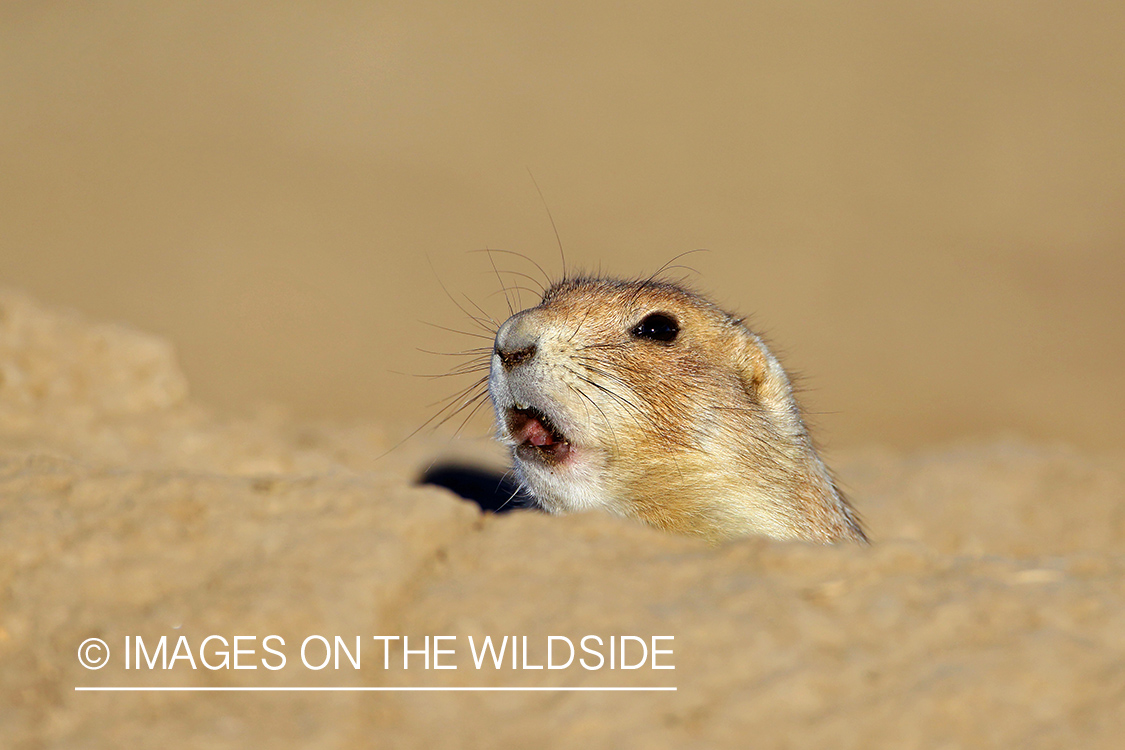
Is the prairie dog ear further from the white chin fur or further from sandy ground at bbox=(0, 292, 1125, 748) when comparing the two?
sandy ground at bbox=(0, 292, 1125, 748)

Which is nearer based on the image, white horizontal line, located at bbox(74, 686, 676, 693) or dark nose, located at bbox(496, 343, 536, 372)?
white horizontal line, located at bbox(74, 686, 676, 693)

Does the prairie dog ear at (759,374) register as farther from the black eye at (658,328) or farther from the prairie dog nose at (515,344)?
the prairie dog nose at (515,344)

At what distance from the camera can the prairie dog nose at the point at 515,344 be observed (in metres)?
4.34

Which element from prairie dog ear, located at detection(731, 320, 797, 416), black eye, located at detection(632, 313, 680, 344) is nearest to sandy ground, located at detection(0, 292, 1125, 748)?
black eye, located at detection(632, 313, 680, 344)

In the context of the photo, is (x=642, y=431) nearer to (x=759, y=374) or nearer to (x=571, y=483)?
(x=571, y=483)

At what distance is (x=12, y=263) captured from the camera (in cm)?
1408

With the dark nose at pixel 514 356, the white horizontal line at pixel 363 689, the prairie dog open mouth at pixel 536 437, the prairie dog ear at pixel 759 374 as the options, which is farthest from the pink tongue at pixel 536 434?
the white horizontal line at pixel 363 689

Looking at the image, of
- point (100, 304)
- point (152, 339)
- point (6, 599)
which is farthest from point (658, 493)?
point (100, 304)

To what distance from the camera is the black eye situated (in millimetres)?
4875

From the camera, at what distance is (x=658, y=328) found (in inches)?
194

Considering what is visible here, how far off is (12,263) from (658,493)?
12523 millimetres

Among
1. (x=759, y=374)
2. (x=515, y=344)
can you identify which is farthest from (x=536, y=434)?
(x=759, y=374)

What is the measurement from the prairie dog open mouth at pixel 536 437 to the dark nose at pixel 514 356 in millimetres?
194

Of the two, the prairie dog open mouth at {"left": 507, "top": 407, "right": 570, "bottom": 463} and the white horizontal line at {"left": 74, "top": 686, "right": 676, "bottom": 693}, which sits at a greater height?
the prairie dog open mouth at {"left": 507, "top": 407, "right": 570, "bottom": 463}
